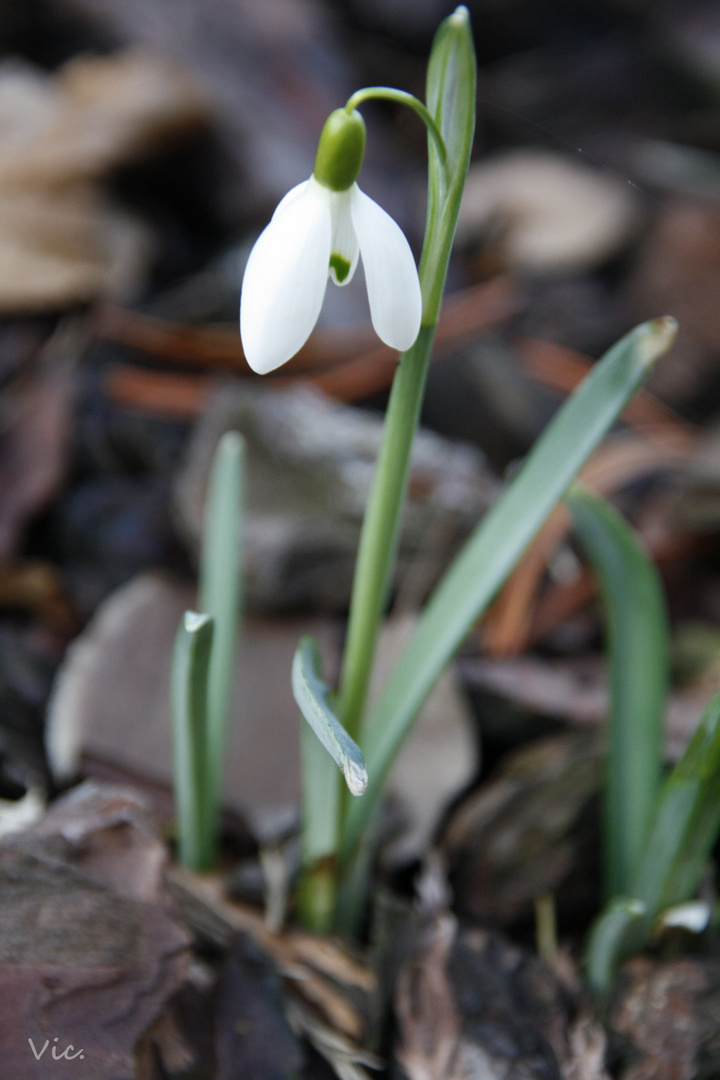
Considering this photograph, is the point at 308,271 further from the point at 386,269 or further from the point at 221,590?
the point at 221,590

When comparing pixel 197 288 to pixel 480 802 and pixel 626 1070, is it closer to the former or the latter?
pixel 480 802

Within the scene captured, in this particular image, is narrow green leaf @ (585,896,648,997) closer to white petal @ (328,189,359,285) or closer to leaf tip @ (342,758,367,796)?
leaf tip @ (342,758,367,796)

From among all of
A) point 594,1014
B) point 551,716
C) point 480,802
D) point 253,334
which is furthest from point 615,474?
point 253,334

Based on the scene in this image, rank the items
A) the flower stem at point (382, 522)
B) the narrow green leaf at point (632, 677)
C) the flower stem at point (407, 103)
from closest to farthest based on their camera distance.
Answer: the flower stem at point (407, 103), the flower stem at point (382, 522), the narrow green leaf at point (632, 677)

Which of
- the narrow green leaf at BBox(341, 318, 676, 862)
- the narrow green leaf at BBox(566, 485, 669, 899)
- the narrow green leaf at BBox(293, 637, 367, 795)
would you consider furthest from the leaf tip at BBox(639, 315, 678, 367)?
the narrow green leaf at BBox(293, 637, 367, 795)

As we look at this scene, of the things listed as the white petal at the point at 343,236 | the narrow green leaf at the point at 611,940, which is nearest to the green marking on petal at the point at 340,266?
the white petal at the point at 343,236

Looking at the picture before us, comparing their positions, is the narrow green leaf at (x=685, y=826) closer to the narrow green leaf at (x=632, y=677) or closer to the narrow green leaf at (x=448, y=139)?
the narrow green leaf at (x=632, y=677)
